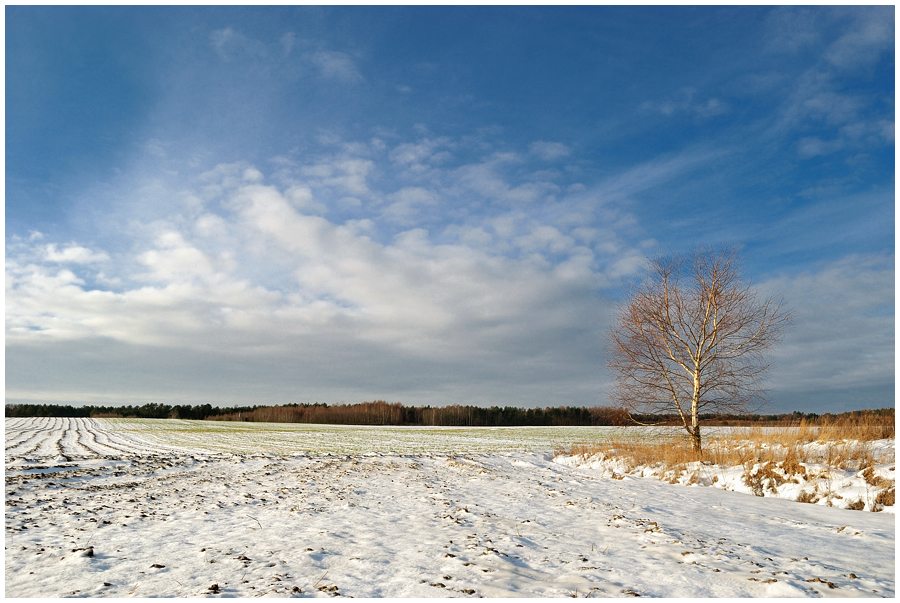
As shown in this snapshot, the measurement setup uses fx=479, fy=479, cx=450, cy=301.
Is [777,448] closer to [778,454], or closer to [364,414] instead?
[778,454]

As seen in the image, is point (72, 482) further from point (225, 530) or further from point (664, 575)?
point (664, 575)

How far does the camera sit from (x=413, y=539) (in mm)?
8148

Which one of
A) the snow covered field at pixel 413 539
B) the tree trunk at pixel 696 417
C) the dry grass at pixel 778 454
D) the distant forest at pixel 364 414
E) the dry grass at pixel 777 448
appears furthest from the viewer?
the distant forest at pixel 364 414

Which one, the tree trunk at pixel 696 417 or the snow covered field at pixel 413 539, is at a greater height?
the tree trunk at pixel 696 417

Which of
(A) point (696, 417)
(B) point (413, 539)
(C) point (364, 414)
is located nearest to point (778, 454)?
(A) point (696, 417)

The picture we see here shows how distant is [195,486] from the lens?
42.4 feet

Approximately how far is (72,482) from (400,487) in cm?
903

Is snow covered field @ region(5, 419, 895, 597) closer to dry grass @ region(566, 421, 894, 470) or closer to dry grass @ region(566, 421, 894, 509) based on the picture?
dry grass @ region(566, 421, 894, 509)

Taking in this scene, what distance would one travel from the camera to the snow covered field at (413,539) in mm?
6051

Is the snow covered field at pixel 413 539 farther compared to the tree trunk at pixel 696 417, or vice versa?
the tree trunk at pixel 696 417

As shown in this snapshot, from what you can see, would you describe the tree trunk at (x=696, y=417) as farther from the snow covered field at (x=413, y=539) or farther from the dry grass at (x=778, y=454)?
the snow covered field at (x=413, y=539)

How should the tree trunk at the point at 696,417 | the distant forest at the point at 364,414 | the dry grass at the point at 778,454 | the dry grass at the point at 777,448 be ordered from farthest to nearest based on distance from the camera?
the distant forest at the point at 364,414, the tree trunk at the point at 696,417, the dry grass at the point at 777,448, the dry grass at the point at 778,454

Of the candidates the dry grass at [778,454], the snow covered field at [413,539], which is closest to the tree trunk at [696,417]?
the dry grass at [778,454]

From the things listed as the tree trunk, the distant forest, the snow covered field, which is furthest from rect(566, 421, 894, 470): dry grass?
the distant forest
